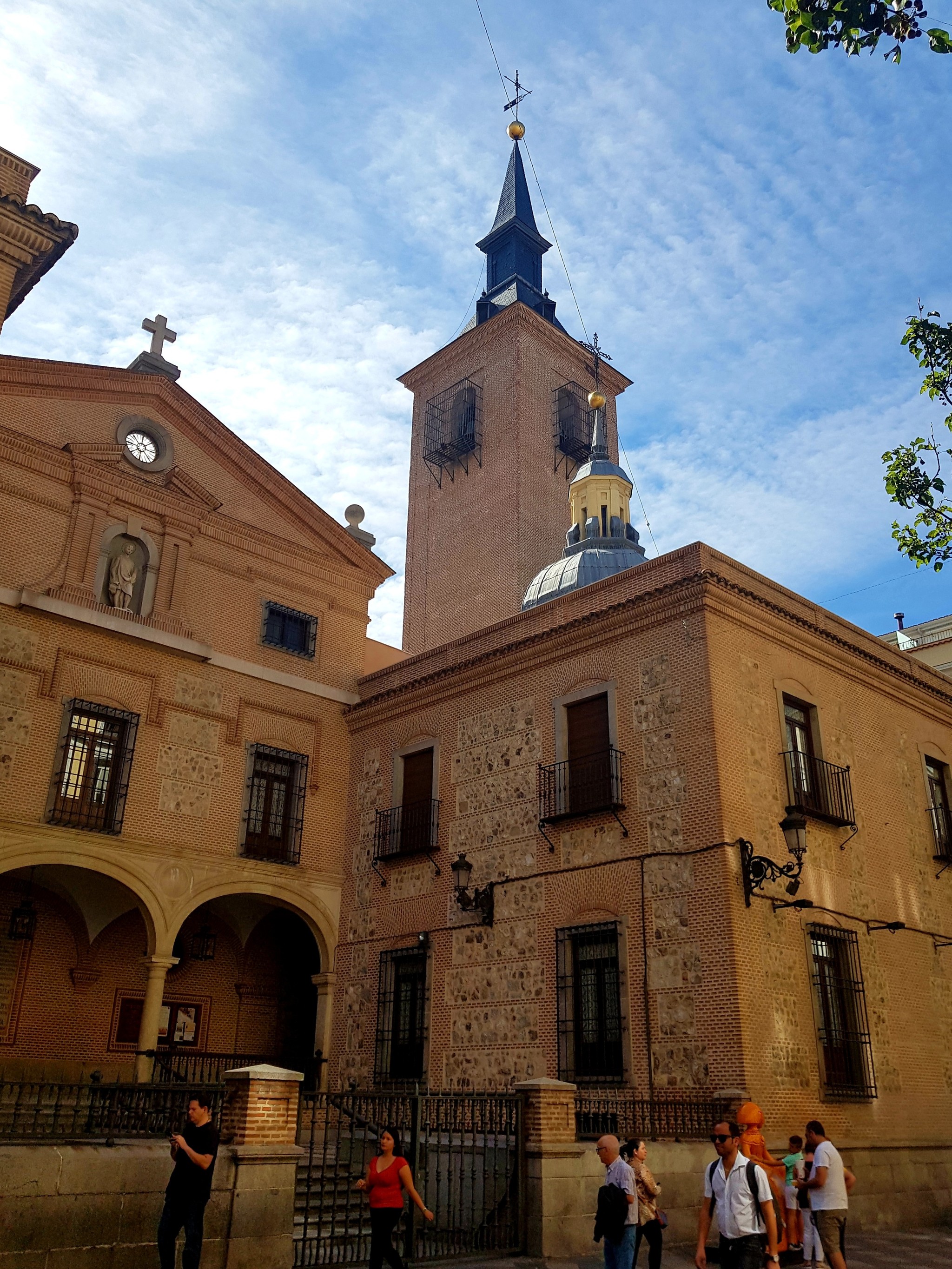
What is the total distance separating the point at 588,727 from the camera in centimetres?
1617

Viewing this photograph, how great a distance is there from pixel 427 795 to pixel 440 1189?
7227 mm

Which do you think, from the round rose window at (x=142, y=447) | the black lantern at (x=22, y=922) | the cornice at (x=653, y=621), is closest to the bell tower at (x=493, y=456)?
the cornice at (x=653, y=621)

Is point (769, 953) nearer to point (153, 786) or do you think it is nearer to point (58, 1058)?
point (153, 786)

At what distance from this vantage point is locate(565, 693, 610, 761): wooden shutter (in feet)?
52.3

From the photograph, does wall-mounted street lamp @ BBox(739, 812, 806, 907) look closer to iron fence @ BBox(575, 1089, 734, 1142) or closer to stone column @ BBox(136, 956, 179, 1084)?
iron fence @ BBox(575, 1089, 734, 1142)

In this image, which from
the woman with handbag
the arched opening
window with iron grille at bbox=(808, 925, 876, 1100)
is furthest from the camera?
the arched opening

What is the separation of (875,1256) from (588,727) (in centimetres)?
747

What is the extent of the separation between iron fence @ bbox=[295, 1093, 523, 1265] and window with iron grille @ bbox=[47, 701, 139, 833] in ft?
21.9

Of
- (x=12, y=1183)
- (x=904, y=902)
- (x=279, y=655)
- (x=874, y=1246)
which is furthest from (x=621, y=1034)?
(x=279, y=655)

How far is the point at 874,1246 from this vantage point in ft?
39.8

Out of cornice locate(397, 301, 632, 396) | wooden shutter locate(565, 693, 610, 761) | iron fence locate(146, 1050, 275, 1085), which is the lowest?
iron fence locate(146, 1050, 275, 1085)

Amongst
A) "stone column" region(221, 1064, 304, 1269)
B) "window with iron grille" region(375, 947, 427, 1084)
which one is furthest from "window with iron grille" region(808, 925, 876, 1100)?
"stone column" region(221, 1064, 304, 1269)

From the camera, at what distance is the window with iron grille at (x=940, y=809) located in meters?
17.9

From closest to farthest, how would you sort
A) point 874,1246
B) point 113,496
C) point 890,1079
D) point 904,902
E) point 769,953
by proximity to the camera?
point 874,1246
point 769,953
point 890,1079
point 904,902
point 113,496
